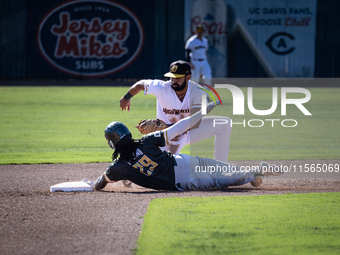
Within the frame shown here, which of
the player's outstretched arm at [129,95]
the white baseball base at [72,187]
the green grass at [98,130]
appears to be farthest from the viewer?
the green grass at [98,130]

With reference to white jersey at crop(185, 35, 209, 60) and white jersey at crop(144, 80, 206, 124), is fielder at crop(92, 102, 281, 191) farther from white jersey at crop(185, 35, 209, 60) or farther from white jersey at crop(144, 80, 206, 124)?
white jersey at crop(185, 35, 209, 60)

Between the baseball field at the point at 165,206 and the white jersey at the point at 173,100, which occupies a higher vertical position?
the white jersey at the point at 173,100

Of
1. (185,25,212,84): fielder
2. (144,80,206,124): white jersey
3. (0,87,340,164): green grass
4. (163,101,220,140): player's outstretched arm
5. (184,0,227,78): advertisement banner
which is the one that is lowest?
(0,87,340,164): green grass

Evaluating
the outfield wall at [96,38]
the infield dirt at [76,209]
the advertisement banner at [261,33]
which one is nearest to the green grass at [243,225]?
the infield dirt at [76,209]

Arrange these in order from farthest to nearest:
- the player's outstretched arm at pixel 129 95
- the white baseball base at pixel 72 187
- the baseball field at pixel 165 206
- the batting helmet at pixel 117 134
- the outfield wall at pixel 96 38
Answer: the outfield wall at pixel 96 38 < the player's outstretched arm at pixel 129 95 < the white baseball base at pixel 72 187 < the batting helmet at pixel 117 134 < the baseball field at pixel 165 206

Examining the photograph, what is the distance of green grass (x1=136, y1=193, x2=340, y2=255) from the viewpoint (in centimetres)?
350

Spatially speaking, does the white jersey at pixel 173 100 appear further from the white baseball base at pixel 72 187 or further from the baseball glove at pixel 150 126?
the white baseball base at pixel 72 187

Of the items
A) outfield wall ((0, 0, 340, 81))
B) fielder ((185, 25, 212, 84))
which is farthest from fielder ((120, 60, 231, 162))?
outfield wall ((0, 0, 340, 81))

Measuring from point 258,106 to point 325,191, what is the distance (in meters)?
9.13

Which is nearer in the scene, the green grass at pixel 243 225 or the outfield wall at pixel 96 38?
the green grass at pixel 243 225

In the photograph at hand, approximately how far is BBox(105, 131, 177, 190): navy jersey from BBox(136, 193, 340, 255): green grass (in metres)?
0.47

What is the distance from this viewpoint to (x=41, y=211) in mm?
4594

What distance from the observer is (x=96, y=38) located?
76.0ft

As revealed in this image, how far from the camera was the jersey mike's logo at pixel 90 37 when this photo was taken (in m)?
23.2
